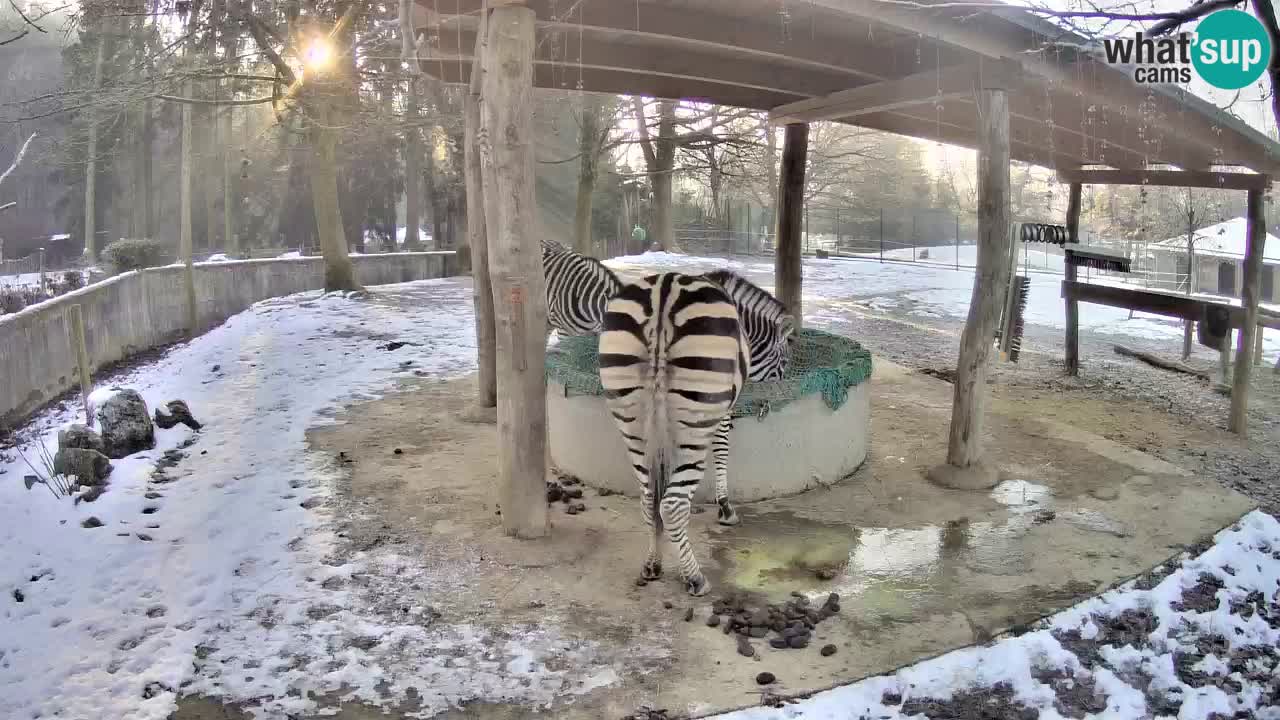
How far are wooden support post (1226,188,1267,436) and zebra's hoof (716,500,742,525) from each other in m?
5.80

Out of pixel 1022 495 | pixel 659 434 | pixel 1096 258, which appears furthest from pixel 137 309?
pixel 1096 258

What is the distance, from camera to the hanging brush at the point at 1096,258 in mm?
10469

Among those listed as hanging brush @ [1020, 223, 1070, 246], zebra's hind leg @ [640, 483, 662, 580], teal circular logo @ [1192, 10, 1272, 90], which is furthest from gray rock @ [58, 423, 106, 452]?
hanging brush @ [1020, 223, 1070, 246]

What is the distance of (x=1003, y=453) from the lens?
7.30 m

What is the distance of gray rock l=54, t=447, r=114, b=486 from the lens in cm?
621

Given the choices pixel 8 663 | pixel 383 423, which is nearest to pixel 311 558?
pixel 8 663

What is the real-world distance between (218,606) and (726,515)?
3122mm

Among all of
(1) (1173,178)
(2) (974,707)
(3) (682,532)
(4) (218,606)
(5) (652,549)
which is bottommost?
(2) (974,707)

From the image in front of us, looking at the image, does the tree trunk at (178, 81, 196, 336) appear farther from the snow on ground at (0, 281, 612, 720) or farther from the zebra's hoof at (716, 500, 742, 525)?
the zebra's hoof at (716, 500, 742, 525)

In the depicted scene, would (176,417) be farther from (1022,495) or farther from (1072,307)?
(1072,307)

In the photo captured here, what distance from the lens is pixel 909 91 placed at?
23.1 feet

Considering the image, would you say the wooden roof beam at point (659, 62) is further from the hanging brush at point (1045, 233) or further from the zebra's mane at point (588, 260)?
the hanging brush at point (1045, 233)

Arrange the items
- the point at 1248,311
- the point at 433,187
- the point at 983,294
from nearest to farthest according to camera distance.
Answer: the point at 983,294 < the point at 1248,311 < the point at 433,187

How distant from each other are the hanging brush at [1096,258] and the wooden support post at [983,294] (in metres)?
5.06
